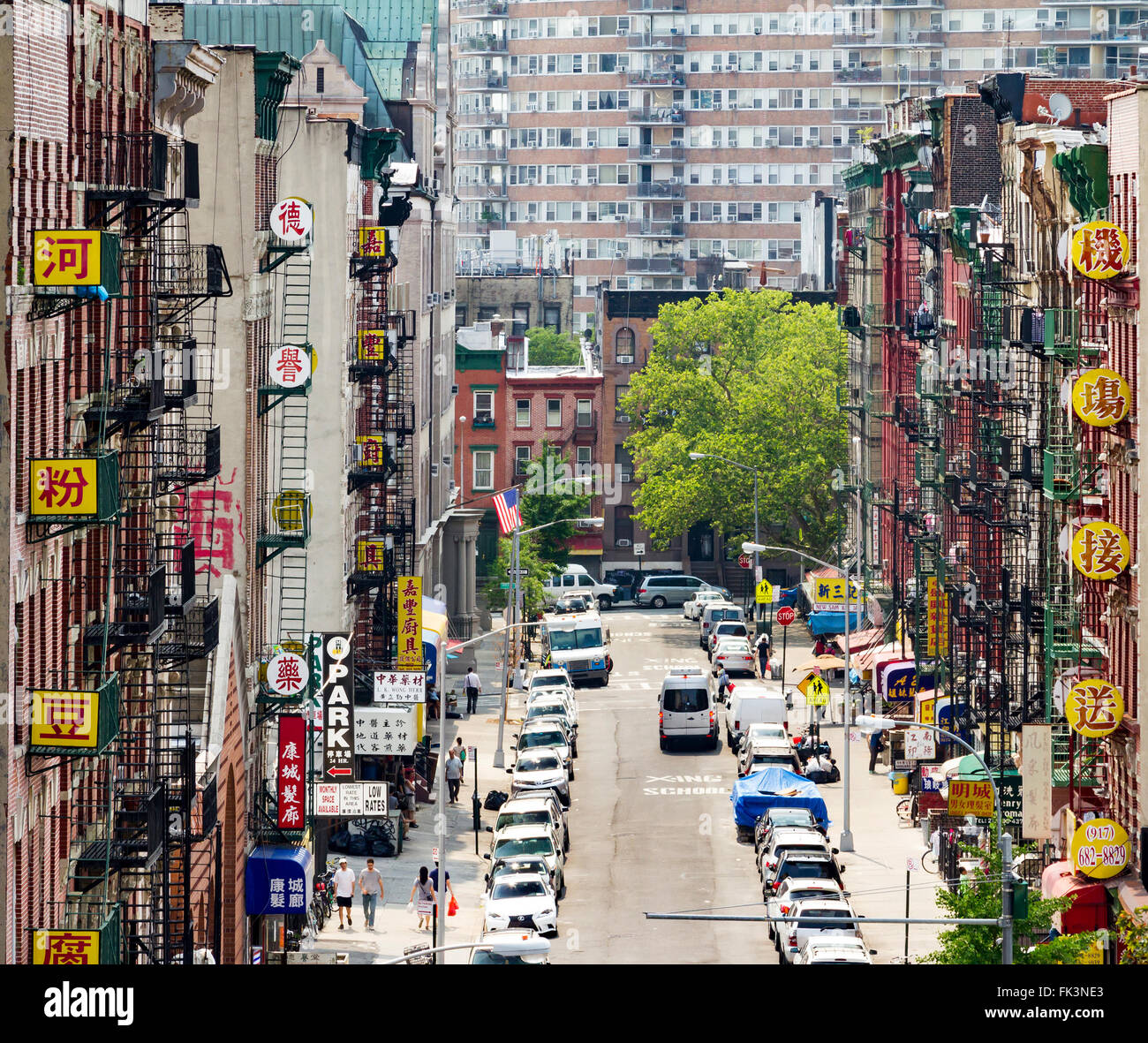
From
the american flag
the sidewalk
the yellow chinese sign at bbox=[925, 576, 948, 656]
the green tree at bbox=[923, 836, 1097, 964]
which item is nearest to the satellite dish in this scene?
the yellow chinese sign at bbox=[925, 576, 948, 656]

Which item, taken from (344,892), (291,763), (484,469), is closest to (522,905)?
(344,892)

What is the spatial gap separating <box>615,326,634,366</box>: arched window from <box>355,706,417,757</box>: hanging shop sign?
74.1 metres

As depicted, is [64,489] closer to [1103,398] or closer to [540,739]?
[1103,398]

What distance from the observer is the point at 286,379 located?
50625 mm

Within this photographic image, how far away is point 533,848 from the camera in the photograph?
2179 inches

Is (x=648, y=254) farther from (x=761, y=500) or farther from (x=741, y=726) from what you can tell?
(x=741, y=726)

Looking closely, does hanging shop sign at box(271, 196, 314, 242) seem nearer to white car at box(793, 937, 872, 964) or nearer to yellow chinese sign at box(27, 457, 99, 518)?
white car at box(793, 937, 872, 964)

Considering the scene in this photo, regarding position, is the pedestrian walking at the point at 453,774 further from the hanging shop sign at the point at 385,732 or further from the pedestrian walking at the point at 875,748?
the pedestrian walking at the point at 875,748

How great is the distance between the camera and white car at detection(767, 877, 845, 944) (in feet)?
159

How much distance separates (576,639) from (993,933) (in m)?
51.1

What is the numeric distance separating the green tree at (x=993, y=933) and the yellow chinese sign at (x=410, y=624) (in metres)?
23.0

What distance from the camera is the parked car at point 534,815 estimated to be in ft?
191

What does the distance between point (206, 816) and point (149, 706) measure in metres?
2.71
